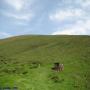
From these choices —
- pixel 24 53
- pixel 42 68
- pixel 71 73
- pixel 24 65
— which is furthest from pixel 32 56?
pixel 71 73

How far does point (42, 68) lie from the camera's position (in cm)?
5928

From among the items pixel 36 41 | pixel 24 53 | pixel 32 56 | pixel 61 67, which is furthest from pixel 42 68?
pixel 36 41

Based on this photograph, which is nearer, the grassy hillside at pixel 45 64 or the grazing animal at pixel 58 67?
the grassy hillside at pixel 45 64

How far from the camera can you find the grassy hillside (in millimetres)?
48094

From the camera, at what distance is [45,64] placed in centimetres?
6381

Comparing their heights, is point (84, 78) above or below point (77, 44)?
below

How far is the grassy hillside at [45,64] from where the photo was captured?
48.1 meters

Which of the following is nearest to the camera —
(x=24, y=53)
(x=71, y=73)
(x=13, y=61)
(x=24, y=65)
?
(x=71, y=73)

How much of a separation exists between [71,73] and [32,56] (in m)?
24.1

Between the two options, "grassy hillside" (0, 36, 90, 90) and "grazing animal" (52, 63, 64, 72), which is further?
"grazing animal" (52, 63, 64, 72)

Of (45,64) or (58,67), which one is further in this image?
(45,64)

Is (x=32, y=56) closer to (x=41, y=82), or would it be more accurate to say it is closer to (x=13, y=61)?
(x=13, y=61)

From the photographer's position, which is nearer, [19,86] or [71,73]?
[19,86]

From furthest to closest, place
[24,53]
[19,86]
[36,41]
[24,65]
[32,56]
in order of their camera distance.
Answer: [36,41] → [24,53] → [32,56] → [24,65] → [19,86]
